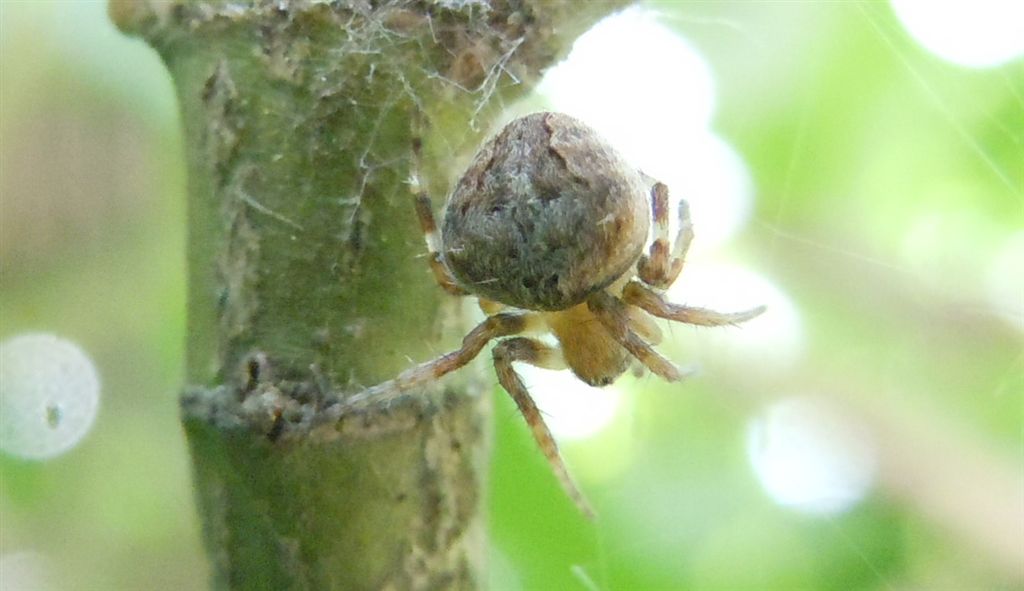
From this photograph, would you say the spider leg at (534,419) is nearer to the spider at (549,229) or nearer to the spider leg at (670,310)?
the spider at (549,229)

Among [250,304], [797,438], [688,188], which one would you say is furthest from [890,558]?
[250,304]

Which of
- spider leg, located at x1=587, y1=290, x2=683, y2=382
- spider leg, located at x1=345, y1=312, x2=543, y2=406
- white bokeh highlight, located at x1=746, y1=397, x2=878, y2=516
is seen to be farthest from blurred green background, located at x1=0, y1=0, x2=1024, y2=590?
spider leg, located at x1=345, y1=312, x2=543, y2=406

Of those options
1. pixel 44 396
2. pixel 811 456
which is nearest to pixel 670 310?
pixel 811 456

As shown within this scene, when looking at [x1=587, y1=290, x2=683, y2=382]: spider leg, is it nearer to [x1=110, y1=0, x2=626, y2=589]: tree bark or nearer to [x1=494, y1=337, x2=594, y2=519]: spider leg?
[x1=494, y1=337, x2=594, y2=519]: spider leg

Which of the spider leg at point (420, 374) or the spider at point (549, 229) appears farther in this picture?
the spider at point (549, 229)

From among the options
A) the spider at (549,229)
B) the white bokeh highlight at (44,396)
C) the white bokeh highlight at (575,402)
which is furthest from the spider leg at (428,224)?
the white bokeh highlight at (44,396)

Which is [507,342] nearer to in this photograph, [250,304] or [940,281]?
[250,304]
